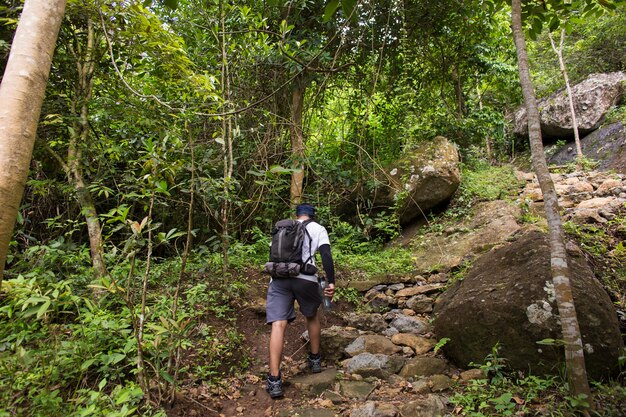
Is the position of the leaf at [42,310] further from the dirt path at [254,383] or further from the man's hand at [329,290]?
the man's hand at [329,290]

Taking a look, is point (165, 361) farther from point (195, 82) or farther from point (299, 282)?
point (195, 82)

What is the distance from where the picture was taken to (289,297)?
13.0 ft

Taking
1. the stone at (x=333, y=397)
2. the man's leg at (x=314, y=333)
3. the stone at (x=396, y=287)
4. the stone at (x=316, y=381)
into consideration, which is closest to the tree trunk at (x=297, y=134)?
the stone at (x=396, y=287)

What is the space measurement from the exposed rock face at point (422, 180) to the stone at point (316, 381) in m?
4.60

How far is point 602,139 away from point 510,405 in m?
12.6

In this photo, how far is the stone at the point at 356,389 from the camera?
3426 mm

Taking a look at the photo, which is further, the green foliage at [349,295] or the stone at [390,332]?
the green foliage at [349,295]

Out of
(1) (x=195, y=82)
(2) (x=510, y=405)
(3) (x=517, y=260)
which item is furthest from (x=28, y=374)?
(3) (x=517, y=260)

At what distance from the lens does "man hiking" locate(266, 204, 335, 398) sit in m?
3.71

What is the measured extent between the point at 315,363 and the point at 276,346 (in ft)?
2.19

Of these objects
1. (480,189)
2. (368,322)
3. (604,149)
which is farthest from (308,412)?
(604,149)

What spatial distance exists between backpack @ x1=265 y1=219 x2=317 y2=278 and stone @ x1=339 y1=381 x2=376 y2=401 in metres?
1.19

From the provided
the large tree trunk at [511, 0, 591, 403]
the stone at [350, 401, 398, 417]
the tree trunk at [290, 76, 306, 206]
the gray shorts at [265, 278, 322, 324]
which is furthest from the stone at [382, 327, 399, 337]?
the tree trunk at [290, 76, 306, 206]

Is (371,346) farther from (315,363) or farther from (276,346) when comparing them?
(276,346)
